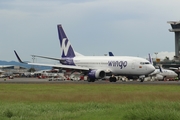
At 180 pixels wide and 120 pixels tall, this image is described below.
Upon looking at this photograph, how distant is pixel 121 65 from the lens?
72688 millimetres

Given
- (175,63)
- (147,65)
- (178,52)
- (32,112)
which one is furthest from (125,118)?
(178,52)

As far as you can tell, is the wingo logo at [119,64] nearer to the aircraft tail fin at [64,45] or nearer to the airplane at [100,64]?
the airplane at [100,64]

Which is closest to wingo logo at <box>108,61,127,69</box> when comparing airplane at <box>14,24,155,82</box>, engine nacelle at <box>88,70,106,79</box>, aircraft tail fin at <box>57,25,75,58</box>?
airplane at <box>14,24,155,82</box>

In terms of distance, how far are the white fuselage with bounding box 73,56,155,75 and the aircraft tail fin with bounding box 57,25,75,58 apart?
425cm

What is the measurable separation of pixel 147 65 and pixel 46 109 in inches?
1889

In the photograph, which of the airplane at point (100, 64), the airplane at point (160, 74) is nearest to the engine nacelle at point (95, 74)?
the airplane at point (100, 64)

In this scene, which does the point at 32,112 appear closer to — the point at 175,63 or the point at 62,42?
the point at 62,42

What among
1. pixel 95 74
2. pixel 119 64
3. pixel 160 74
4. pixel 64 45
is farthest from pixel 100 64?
pixel 160 74

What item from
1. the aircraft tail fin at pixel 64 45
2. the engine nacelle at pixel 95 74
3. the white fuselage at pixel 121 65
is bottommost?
the engine nacelle at pixel 95 74

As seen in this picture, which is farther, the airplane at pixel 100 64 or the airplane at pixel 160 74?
the airplane at pixel 160 74

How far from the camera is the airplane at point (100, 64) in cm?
7175

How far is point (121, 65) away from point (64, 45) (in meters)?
14.2

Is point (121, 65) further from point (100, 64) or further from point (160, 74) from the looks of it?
point (160, 74)

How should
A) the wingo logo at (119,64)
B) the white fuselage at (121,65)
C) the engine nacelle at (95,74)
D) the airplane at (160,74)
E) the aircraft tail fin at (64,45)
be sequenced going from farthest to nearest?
1. the airplane at (160,74)
2. the aircraft tail fin at (64,45)
3. the engine nacelle at (95,74)
4. the wingo logo at (119,64)
5. the white fuselage at (121,65)
